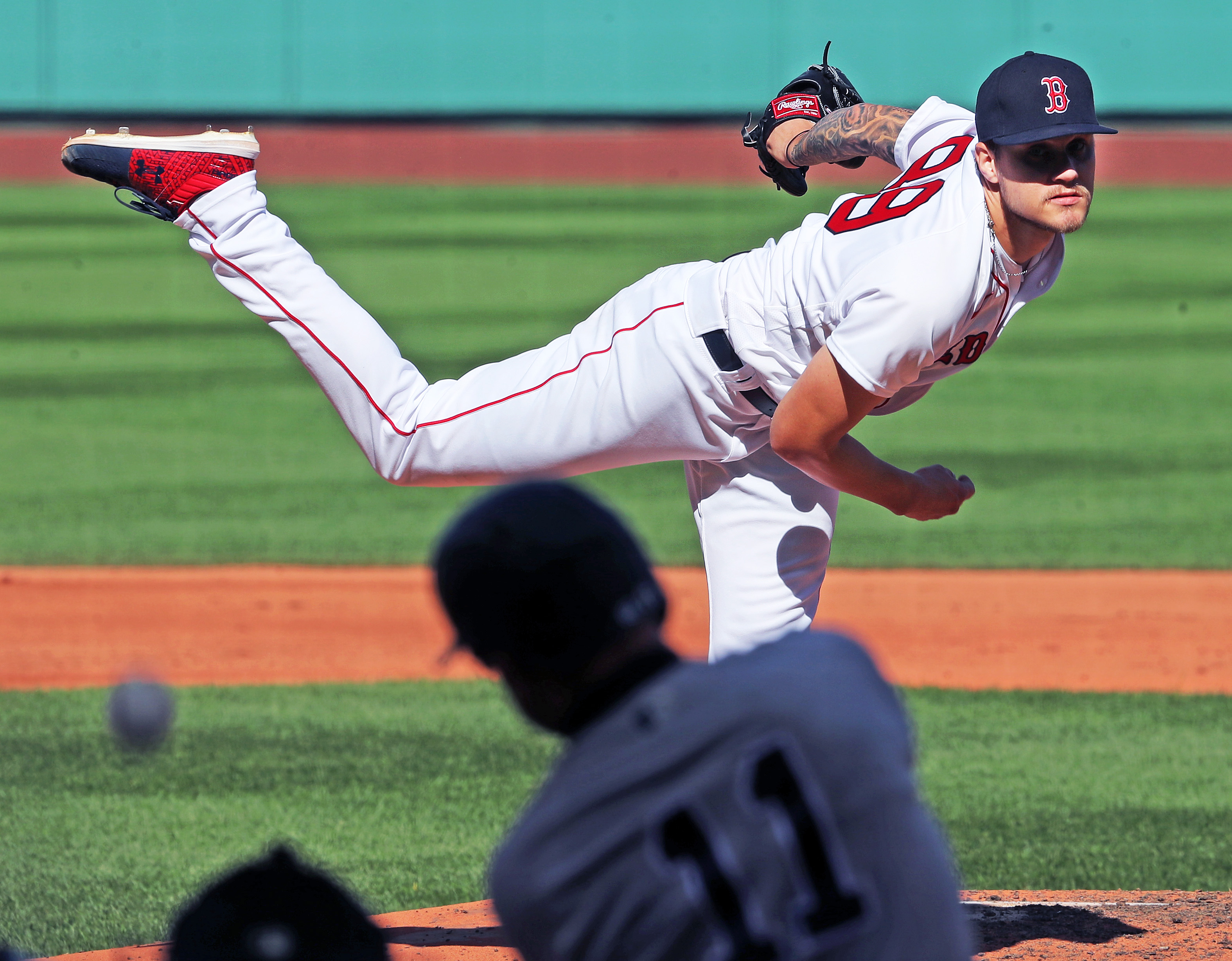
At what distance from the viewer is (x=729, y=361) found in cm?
312

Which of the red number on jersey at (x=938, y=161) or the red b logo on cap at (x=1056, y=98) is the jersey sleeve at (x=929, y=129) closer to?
the red number on jersey at (x=938, y=161)

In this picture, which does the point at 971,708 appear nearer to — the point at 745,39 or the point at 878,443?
the point at 878,443

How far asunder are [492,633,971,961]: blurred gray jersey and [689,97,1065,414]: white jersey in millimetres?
1470

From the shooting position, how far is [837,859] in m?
1.41

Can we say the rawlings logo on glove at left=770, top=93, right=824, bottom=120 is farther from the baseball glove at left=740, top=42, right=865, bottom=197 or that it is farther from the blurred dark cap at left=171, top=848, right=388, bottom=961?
the blurred dark cap at left=171, top=848, right=388, bottom=961

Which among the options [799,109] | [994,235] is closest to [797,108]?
[799,109]

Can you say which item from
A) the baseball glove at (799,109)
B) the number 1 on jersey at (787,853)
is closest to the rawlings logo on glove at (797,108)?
the baseball glove at (799,109)

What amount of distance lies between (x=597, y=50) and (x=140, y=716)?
670 inches

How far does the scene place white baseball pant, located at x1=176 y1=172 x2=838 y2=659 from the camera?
3.22m

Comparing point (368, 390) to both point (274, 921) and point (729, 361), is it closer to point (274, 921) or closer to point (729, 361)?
point (729, 361)

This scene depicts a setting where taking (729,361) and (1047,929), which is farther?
(1047,929)

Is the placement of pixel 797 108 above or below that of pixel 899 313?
above

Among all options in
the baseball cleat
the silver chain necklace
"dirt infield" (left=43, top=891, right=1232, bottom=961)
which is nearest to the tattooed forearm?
the silver chain necklace

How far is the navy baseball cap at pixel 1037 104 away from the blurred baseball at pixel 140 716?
12.9ft
